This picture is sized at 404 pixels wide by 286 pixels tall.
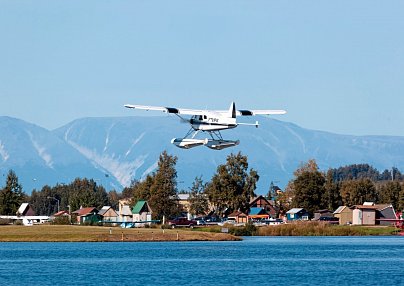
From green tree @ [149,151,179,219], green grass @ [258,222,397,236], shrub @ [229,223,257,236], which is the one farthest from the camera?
green tree @ [149,151,179,219]

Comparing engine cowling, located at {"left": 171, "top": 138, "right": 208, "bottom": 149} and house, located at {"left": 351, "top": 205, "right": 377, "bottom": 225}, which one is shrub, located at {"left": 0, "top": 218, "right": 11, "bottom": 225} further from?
engine cowling, located at {"left": 171, "top": 138, "right": 208, "bottom": 149}

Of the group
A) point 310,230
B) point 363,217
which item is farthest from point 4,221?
point 363,217

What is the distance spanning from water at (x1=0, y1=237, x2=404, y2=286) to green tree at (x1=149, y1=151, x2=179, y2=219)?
73.2 m

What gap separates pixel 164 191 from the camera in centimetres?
19400

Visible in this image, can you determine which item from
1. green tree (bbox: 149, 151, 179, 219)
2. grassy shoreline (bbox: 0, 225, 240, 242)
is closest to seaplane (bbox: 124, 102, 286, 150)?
grassy shoreline (bbox: 0, 225, 240, 242)

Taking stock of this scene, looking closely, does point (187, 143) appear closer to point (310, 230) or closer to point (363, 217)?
point (310, 230)

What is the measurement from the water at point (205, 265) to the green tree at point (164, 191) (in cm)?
7319

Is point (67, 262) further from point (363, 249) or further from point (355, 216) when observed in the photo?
point (355, 216)

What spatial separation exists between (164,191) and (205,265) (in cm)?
10690

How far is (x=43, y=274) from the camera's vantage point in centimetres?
7831

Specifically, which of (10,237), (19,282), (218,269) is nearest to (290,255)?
(218,269)

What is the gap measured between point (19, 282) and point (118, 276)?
24.8ft

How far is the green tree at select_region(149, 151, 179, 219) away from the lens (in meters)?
194

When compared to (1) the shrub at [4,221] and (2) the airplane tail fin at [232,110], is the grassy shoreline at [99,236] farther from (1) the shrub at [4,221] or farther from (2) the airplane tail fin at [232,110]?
(1) the shrub at [4,221]
